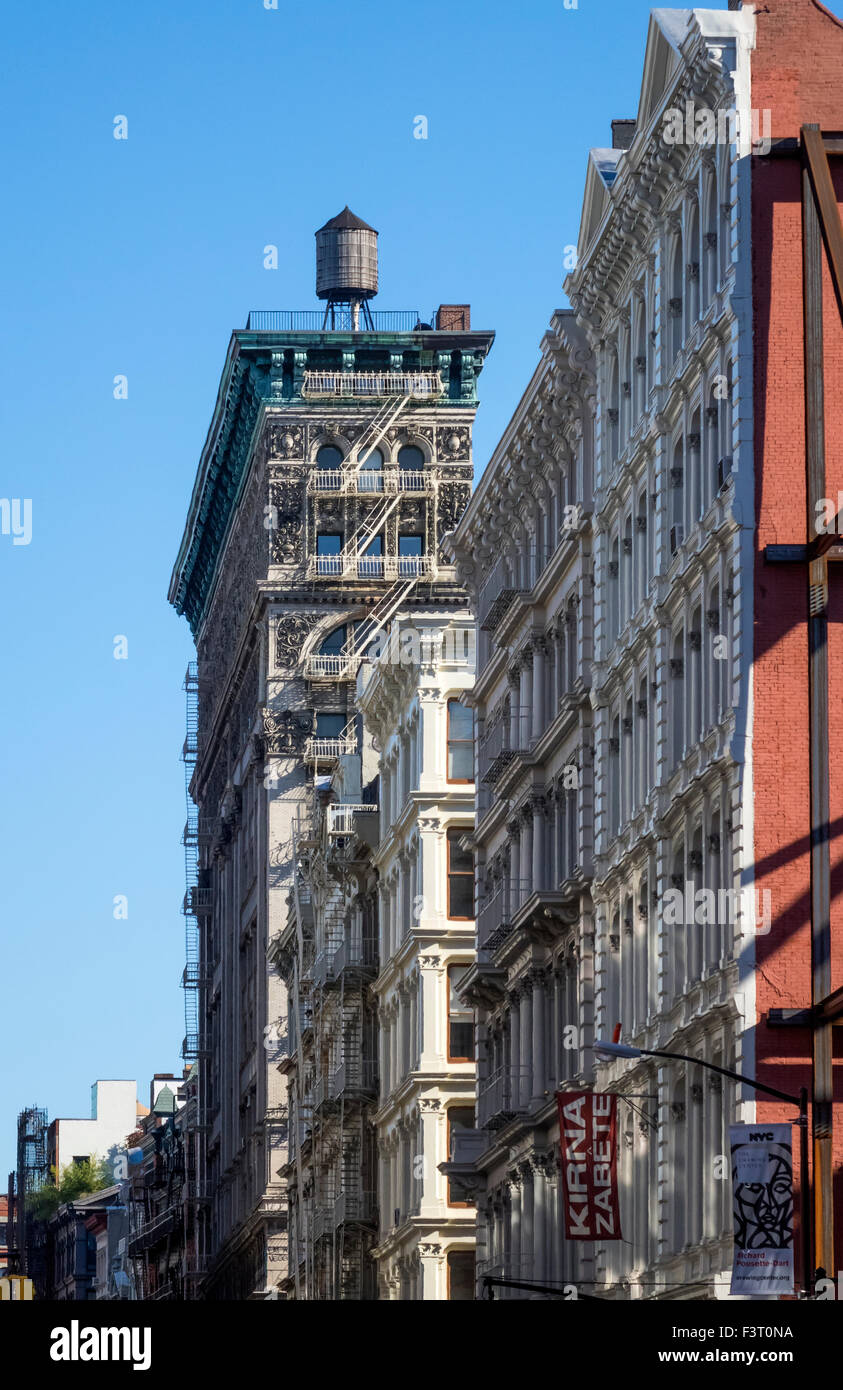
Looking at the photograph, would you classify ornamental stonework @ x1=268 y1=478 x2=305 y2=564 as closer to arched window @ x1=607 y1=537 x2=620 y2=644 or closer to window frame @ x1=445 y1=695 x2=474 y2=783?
window frame @ x1=445 y1=695 x2=474 y2=783

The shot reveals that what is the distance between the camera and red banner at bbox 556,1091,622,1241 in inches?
2039

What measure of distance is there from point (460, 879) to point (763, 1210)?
1589 inches

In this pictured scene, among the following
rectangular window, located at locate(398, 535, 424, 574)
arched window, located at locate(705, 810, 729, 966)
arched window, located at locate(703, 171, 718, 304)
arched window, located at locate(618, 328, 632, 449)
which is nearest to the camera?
arched window, located at locate(705, 810, 729, 966)

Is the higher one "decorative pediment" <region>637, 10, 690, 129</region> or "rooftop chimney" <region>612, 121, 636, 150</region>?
"rooftop chimney" <region>612, 121, 636, 150</region>

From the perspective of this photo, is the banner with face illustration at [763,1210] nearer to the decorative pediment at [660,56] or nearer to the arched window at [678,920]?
the arched window at [678,920]

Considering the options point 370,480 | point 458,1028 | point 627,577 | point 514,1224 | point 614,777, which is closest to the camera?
point 627,577

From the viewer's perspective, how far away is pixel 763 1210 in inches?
1674

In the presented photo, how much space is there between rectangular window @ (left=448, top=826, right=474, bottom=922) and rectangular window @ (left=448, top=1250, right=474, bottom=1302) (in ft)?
31.5

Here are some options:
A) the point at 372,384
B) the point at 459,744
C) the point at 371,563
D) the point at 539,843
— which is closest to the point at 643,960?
the point at 539,843

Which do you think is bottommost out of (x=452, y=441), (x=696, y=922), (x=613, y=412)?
(x=696, y=922)

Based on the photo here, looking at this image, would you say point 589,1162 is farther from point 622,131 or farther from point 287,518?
point 287,518

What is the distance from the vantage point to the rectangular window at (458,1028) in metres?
81.3

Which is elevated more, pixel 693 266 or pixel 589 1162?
pixel 693 266

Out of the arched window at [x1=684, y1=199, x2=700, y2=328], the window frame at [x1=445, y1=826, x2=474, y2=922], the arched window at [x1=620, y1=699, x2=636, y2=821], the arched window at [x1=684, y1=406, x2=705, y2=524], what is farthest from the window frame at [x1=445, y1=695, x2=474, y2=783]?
the arched window at [x1=684, y1=199, x2=700, y2=328]
